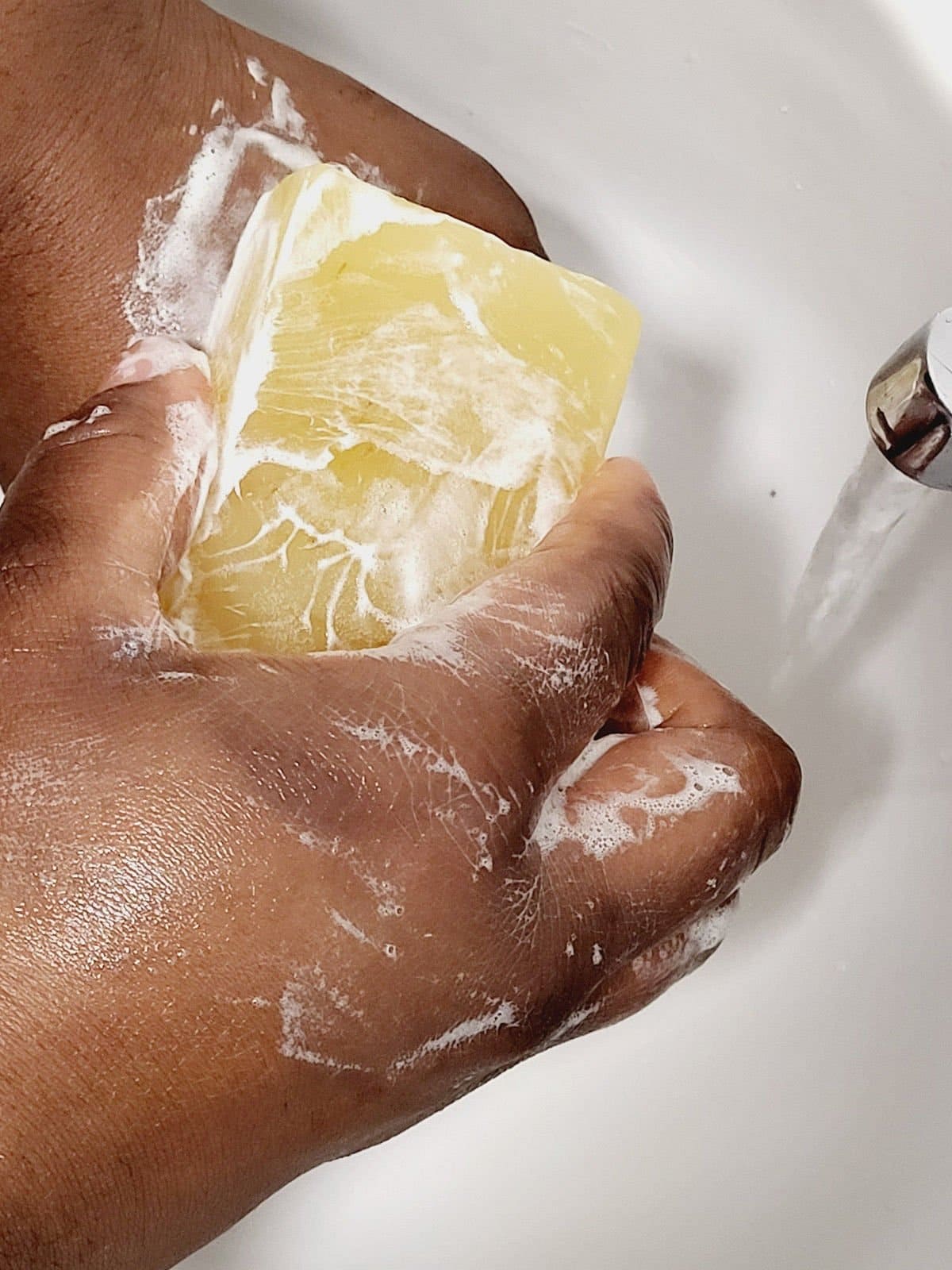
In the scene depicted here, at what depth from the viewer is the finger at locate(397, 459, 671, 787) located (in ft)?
1.39

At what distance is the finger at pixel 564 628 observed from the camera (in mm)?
425

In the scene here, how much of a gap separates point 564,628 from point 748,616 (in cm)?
37

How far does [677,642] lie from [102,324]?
0.37 metres

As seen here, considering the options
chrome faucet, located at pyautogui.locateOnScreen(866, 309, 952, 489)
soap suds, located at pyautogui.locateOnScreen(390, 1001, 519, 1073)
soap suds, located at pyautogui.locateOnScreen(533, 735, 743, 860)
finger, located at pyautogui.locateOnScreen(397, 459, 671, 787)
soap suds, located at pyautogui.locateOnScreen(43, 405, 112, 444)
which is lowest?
soap suds, located at pyautogui.locateOnScreen(390, 1001, 519, 1073)

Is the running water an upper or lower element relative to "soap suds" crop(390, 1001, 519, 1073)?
upper

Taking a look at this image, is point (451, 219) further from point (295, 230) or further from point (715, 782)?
point (715, 782)

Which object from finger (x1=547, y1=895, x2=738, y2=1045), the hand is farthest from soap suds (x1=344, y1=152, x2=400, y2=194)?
finger (x1=547, y1=895, x2=738, y2=1045)

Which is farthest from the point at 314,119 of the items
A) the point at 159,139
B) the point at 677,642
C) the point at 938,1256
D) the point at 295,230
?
the point at 938,1256

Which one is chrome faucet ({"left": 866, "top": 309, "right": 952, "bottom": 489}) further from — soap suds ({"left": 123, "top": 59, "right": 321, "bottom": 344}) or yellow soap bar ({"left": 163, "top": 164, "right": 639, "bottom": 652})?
soap suds ({"left": 123, "top": 59, "right": 321, "bottom": 344})

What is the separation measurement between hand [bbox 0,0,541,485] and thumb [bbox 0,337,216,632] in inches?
5.4

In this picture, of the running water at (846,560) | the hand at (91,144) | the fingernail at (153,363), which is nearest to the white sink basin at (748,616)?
the running water at (846,560)

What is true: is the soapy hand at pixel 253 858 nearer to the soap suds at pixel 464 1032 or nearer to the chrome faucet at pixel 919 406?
the soap suds at pixel 464 1032

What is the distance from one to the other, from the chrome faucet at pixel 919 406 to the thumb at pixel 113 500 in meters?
0.24

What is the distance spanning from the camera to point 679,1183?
0.69m
